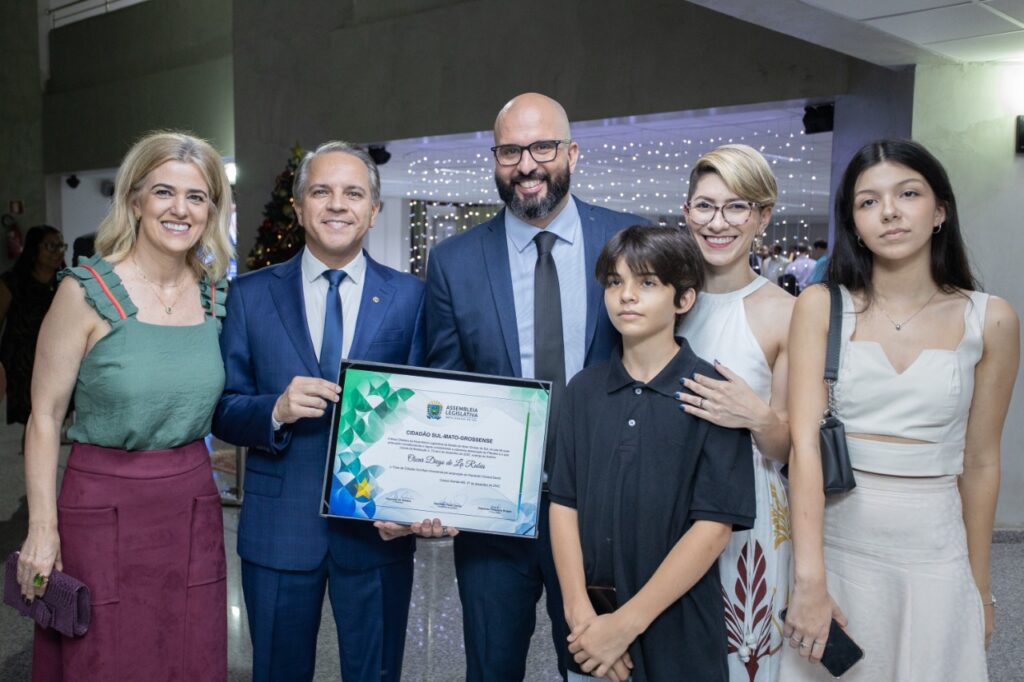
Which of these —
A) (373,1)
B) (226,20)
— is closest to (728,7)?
(373,1)

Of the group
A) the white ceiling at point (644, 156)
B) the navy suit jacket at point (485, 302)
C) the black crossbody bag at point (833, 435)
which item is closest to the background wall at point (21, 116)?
the white ceiling at point (644, 156)

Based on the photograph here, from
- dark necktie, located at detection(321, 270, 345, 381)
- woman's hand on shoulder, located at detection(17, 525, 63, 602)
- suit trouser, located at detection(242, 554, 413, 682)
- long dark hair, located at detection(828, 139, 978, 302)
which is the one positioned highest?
long dark hair, located at detection(828, 139, 978, 302)

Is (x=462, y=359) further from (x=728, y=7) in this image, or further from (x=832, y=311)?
(x=728, y=7)

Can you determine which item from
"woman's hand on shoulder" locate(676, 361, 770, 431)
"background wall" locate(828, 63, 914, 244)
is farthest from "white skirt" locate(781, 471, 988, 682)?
"background wall" locate(828, 63, 914, 244)

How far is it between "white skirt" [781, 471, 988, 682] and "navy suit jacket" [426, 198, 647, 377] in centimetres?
68

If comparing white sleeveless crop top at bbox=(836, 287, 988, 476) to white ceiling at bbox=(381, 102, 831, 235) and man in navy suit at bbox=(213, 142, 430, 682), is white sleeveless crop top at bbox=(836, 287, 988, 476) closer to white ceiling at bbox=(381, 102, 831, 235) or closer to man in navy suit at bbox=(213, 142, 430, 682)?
man in navy suit at bbox=(213, 142, 430, 682)

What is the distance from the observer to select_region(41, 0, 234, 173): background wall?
12.4 meters

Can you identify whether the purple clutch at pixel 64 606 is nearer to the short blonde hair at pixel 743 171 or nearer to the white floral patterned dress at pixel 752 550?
the white floral patterned dress at pixel 752 550

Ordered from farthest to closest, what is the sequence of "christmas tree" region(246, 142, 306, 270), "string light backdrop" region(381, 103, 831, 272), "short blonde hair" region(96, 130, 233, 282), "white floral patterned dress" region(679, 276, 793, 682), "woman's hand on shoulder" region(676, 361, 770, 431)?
"string light backdrop" region(381, 103, 831, 272) < "christmas tree" region(246, 142, 306, 270) < "short blonde hair" region(96, 130, 233, 282) < "white floral patterned dress" region(679, 276, 793, 682) < "woman's hand on shoulder" region(676, 361, 770, 431)

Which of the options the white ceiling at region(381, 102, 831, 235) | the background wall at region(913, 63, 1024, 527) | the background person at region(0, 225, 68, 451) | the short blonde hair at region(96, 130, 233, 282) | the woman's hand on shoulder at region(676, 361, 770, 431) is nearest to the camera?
the woman's hand on shoulder at region(676, 361, 770, 431)

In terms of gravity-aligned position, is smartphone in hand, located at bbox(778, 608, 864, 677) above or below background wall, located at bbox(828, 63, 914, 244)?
below

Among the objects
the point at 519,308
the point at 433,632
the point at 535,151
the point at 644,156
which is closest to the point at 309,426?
the point at 519,308

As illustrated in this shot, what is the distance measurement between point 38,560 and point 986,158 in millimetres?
5344

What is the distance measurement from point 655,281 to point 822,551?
0.64 m
